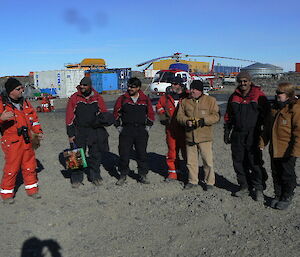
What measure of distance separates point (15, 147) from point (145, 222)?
2302 mm

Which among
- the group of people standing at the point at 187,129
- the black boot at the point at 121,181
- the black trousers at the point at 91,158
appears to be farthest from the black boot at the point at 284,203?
the black trousers at the point at 91,158

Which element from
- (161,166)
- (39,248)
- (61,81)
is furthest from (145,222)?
(61,81)

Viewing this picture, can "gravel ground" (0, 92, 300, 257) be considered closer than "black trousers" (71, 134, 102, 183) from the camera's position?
Yes

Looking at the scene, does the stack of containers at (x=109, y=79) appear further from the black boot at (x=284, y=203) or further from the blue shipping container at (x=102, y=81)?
the black boot at (x=284, y=203)

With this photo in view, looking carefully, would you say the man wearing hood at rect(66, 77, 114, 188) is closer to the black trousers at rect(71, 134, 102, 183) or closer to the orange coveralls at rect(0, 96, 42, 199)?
the black trousers at rect(71, 134, 102, 183)

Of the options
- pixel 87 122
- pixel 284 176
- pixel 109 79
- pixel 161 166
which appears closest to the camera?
pixel 284 176

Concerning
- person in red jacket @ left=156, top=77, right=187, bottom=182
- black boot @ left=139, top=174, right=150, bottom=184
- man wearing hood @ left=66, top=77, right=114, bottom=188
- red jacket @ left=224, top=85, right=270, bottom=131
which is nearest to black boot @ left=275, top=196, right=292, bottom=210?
red jacket @ left=224, top=85, right=270, bottom=131

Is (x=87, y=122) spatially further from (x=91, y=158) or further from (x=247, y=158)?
(x=247, y=158)

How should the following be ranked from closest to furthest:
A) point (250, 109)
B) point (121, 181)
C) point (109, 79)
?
1. point (250, 109)
2. point (121, 181)
3. point (109, 79)

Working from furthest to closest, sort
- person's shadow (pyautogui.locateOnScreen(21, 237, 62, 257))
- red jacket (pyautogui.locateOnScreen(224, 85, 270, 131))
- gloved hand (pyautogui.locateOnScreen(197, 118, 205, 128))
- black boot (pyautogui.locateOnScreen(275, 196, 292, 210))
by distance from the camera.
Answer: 1. gloved hand (pyautogui.locateOnScreen(197, 118, 205, 128))
2. red jacket (pyautogui.locateOnScreen(224, 85, 270, 131))
3. black boot (pyautogui.locateOnScreen(275, 196, 292, 210))
4. person's shadow (pyautogui.locateOnScreen(21, 237, 62, 257))

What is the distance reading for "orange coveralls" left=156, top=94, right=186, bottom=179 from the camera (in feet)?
19.5

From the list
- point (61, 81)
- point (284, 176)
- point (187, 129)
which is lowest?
point (284, 176)

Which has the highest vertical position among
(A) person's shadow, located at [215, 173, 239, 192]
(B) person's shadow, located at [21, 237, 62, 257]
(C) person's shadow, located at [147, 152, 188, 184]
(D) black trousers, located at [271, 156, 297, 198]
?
(D) black trousers, located at [271, 156, 297, 198]

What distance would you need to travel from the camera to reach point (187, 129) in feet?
18.0
